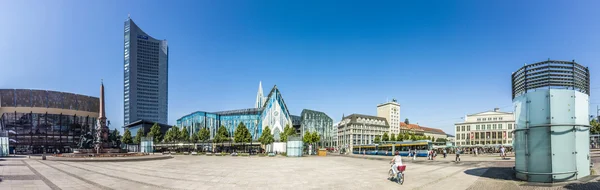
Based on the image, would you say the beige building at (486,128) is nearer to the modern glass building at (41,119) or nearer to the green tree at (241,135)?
the green tree at (241,135)

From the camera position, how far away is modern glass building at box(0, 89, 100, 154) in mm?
109562

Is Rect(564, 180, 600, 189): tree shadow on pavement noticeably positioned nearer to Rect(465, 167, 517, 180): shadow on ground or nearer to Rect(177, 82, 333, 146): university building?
Rect(465, 167, 517, 180): shadow on ground

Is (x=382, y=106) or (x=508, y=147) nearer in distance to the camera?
(x=508, y=147)

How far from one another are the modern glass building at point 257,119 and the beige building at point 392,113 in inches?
2603

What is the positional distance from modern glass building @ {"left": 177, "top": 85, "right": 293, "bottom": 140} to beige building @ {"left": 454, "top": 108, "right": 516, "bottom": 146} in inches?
→ 2660

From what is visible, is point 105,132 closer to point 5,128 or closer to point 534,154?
point 534,154

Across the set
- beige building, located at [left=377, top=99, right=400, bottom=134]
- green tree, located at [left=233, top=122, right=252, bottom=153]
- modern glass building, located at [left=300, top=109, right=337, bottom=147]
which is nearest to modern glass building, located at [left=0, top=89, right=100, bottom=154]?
green tree, located at [left=233, top=122, right=252, bottom=153]

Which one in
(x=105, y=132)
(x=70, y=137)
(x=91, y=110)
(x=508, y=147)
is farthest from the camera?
(x=91, y=110)

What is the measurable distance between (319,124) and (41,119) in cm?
10307

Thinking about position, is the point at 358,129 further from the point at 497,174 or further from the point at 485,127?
the point at 497,174

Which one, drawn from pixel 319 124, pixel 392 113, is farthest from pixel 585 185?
pixel 392 113

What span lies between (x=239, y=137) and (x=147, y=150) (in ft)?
73.1

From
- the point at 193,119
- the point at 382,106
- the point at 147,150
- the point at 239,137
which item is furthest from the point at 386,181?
the point at 382,106

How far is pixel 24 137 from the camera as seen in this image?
4358 inches
